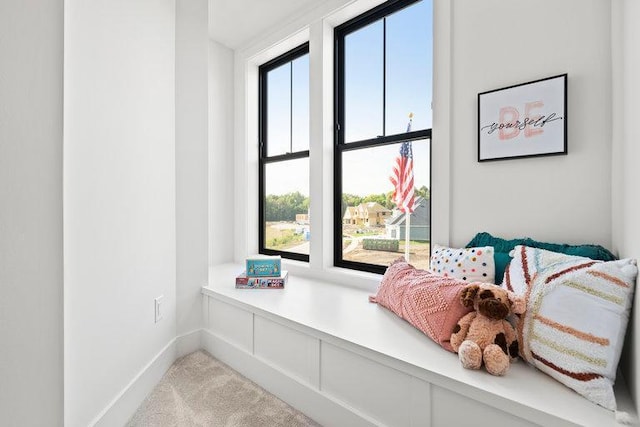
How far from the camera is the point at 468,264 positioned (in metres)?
1.41

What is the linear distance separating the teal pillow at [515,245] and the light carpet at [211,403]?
1.15 metres

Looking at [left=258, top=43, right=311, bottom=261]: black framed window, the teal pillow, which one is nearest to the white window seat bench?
the teal pillow

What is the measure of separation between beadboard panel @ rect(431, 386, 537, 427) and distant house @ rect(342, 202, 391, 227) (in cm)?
127

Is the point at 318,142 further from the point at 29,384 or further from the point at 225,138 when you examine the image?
the point at 29,384

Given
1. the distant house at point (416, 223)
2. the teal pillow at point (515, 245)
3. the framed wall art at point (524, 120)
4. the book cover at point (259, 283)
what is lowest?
the book cover at point (259, 283)

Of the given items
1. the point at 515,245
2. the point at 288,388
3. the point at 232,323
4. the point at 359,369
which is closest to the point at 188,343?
the point at 232,323

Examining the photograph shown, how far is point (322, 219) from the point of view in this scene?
2.28 m

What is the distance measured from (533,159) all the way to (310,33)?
5.93 ft

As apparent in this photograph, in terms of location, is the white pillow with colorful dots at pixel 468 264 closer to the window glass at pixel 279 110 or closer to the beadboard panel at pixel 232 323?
the beadboard panel at pixel 232 323

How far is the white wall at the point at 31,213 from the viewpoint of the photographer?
78 cm

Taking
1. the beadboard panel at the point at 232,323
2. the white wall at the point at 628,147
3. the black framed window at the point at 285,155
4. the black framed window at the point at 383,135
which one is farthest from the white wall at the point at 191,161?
the white wall at the point at 628,147

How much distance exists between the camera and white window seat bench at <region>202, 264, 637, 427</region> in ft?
2.96

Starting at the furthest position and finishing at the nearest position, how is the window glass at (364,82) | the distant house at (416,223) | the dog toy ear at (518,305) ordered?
the window glass at (364,82) → the distant house at (416,223) → the dog toy ear at (518,305)

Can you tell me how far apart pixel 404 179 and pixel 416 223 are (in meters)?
0.31
